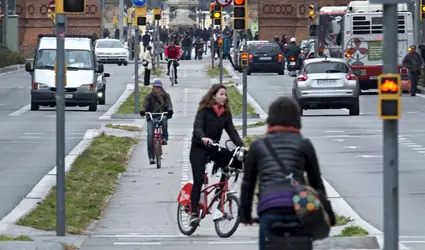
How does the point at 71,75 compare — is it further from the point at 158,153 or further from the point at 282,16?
the point at 282,16

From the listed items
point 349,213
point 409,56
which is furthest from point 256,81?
point 349,213

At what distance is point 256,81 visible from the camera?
56.0m

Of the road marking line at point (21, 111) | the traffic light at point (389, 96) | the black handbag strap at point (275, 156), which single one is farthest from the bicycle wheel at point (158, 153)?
the road marking line at point (21, 111)

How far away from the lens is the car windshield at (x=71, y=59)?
38562 mm

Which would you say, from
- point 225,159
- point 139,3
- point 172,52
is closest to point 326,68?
point 139,3

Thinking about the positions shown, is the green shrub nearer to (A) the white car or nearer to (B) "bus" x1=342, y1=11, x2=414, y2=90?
(A) the white car

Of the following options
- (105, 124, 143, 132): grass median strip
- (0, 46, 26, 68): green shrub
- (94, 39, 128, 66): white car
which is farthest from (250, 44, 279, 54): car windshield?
(105, 124, 143, 132): grass median strip

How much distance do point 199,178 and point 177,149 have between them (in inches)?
483

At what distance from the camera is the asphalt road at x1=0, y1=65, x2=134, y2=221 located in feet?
65.4

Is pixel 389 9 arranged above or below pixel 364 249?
above

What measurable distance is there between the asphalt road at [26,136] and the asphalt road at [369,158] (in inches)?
180

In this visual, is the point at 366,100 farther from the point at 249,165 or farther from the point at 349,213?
the point at 249,165

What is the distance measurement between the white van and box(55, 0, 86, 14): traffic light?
75.6 feet

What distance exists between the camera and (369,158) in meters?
23.5
